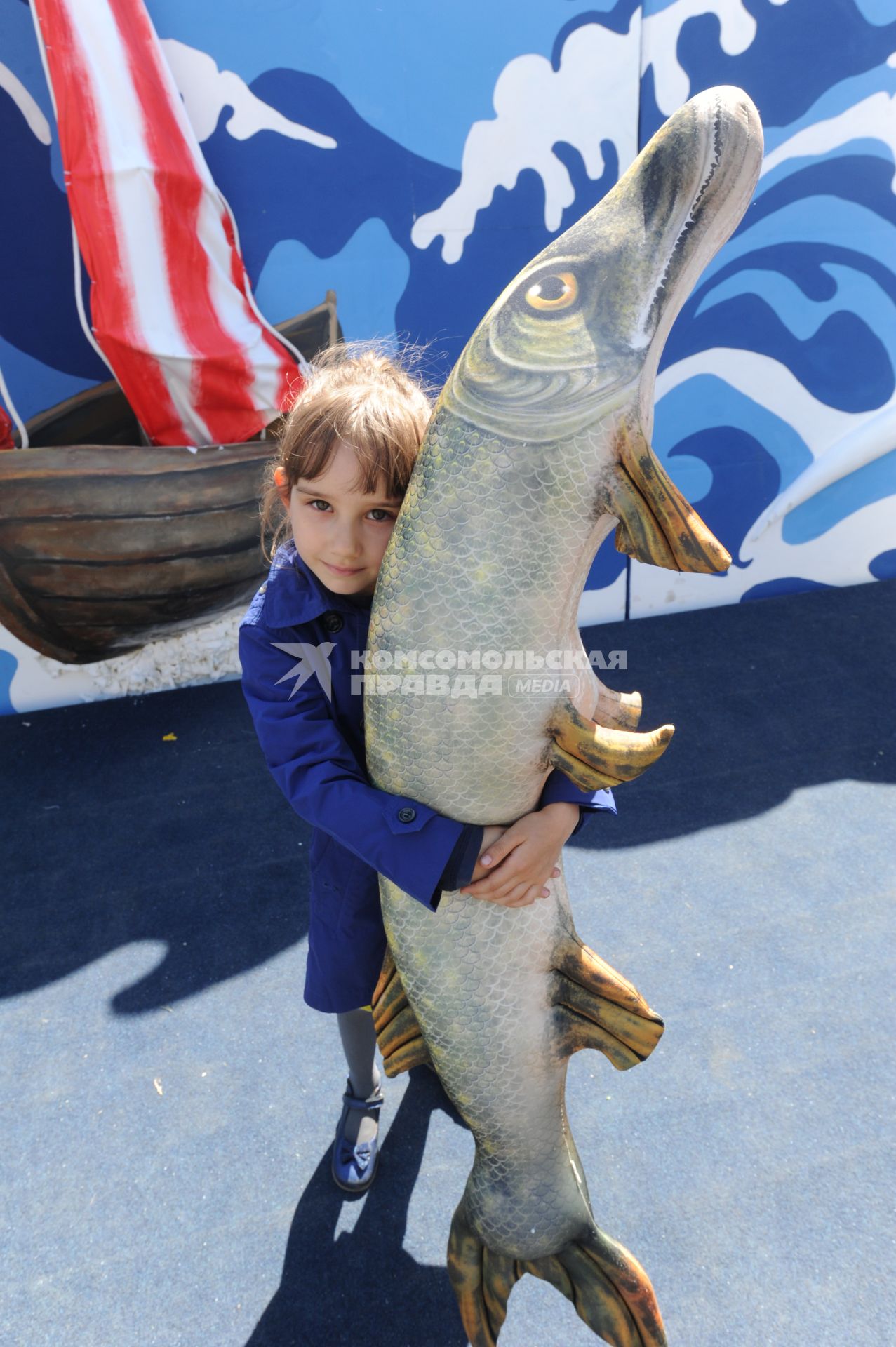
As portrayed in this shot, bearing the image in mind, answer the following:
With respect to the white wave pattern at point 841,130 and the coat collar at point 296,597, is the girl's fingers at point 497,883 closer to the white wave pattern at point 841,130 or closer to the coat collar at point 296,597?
the coat collar at point 296,597

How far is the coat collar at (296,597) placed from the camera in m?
1.03

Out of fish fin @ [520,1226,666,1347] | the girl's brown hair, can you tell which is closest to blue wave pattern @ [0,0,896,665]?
the girl's brown hair

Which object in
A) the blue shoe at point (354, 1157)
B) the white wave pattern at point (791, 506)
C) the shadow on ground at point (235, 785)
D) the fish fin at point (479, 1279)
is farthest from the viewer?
the white wave pattern at point (791, 506)

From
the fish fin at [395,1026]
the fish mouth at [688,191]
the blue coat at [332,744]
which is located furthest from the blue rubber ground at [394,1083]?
the fish mouth at [688,191]

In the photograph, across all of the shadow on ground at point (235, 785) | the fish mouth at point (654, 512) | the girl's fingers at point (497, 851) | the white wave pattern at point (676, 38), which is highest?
the white wave pattern at point (676, 38)

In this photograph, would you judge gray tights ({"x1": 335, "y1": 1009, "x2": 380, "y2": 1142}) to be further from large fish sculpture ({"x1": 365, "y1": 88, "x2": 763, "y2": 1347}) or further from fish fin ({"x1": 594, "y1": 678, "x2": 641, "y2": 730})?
fish fin ({"x1": 594, "y1": 678, "x2": 641, "y2": 730})

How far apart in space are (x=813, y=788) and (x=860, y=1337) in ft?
4.86

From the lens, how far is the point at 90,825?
2.54m

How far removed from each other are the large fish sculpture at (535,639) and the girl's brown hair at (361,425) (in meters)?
0.09

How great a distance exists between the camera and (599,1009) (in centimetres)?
102

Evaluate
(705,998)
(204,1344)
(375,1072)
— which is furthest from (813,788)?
(204,1344)

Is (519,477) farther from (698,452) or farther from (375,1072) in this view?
(698,452)

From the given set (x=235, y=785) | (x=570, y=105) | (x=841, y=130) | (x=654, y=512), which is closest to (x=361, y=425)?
(x=654, y=512)

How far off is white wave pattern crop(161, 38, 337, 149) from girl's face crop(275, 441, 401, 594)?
91.9 inches
